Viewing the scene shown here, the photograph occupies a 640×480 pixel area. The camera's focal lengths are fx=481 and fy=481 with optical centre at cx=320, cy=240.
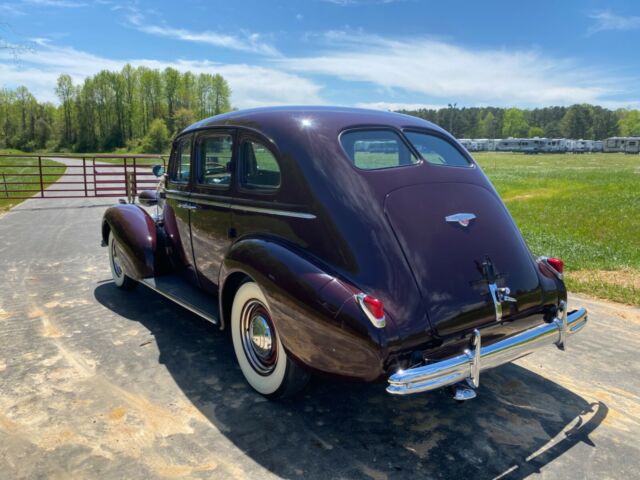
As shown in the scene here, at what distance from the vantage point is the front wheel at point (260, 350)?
3146 mm

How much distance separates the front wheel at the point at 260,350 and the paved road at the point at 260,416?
13cm

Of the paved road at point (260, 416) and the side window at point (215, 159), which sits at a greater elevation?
the side window at point (215, 159)

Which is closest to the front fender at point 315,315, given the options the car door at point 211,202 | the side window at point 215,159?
the car door at point 211,202

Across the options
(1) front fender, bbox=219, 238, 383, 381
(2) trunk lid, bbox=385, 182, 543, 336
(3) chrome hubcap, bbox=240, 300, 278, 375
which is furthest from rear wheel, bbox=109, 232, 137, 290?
(2) trunk lid, bbox=385, 182, 543, 336

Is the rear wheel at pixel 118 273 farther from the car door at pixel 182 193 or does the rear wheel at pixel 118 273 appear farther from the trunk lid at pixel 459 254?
the trunk lid at pixel 459 254

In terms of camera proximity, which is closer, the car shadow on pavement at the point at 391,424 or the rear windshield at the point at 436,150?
the car shadow on pavement at the point at 391,424

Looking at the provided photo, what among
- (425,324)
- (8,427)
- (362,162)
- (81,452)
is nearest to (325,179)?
(362,162)

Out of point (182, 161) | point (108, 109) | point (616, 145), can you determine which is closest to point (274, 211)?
point (182, 161)

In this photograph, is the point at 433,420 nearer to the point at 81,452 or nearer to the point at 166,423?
the point at 166,423

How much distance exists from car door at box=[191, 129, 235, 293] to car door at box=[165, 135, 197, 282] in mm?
122

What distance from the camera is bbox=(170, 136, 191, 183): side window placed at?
4.60 metres

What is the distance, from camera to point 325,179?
3.09 metres

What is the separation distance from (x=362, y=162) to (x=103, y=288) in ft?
13.3

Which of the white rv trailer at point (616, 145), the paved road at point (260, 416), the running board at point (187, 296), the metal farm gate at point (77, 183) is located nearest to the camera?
the paved road at point (260, 416)
